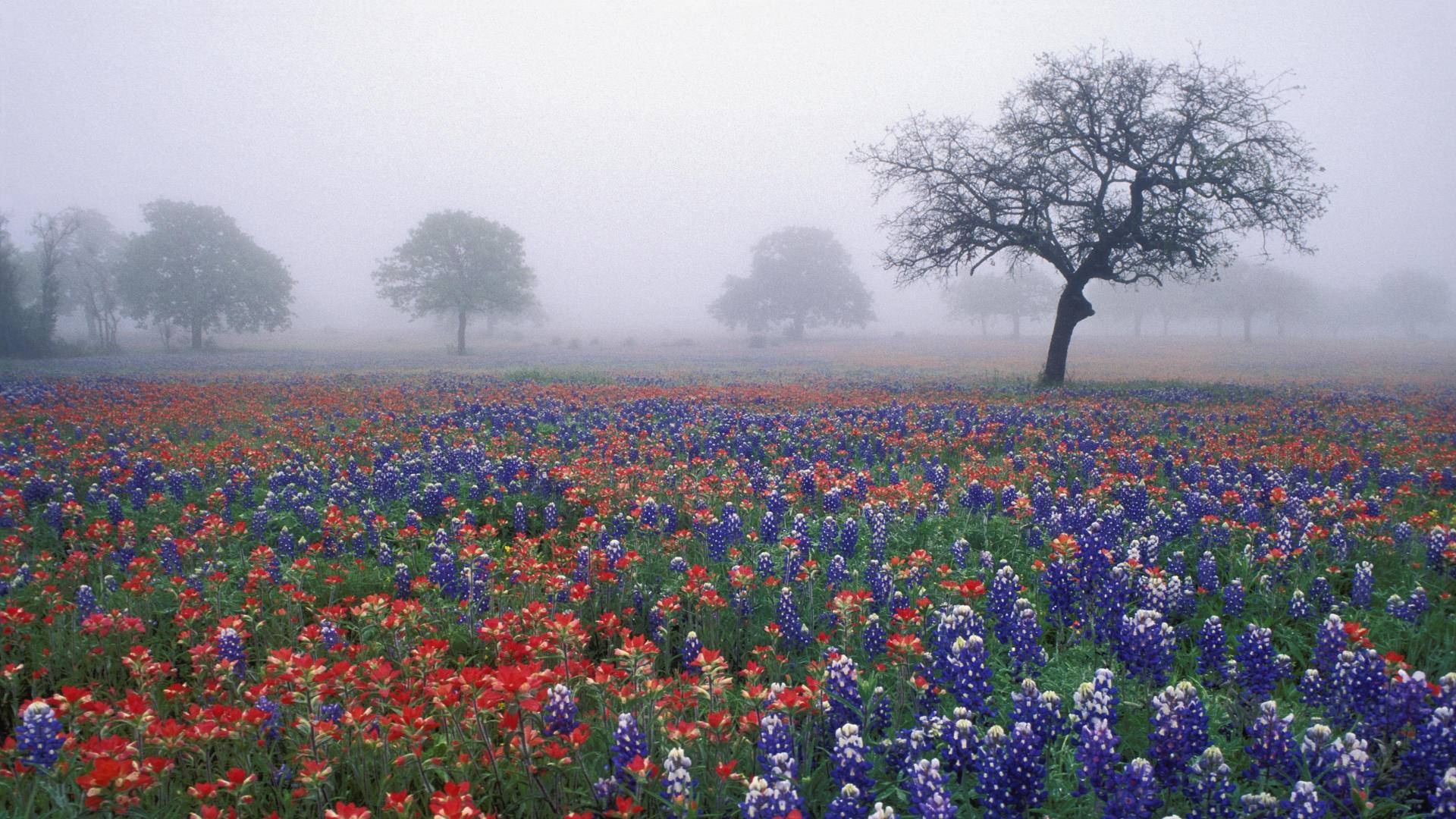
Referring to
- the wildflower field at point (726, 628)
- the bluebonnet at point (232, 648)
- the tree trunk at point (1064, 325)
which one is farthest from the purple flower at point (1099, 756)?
the tree trunk at point (1064, 325)

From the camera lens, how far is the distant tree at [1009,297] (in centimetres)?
9894

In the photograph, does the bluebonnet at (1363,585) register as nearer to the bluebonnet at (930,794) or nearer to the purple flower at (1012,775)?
the purple flower at (1012,775)

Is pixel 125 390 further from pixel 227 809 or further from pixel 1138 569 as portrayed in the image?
pixel 1138 569

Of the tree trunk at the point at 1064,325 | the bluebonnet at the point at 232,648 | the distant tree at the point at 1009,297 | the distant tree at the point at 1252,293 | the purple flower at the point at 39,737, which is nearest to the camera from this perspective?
the purple flower at the point at 39,737

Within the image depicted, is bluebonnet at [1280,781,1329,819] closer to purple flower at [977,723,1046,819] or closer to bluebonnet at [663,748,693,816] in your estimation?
purple flower at [977,723,1046,819]

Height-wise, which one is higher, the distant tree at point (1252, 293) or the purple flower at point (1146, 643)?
the distant tree at point (1252, 293)

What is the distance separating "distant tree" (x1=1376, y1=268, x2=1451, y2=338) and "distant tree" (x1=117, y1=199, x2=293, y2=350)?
5740 inches

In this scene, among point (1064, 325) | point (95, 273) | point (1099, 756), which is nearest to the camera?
point (1099, 756)

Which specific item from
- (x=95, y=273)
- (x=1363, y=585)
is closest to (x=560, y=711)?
(x=1363, y=585)

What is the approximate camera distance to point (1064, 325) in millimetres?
22828

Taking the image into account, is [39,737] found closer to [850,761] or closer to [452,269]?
[850,761]

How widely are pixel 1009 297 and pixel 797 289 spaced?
121ft

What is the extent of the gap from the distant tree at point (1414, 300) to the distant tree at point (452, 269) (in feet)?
420

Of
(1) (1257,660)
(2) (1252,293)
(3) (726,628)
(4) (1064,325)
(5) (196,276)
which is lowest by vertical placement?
(3) (726,628)
